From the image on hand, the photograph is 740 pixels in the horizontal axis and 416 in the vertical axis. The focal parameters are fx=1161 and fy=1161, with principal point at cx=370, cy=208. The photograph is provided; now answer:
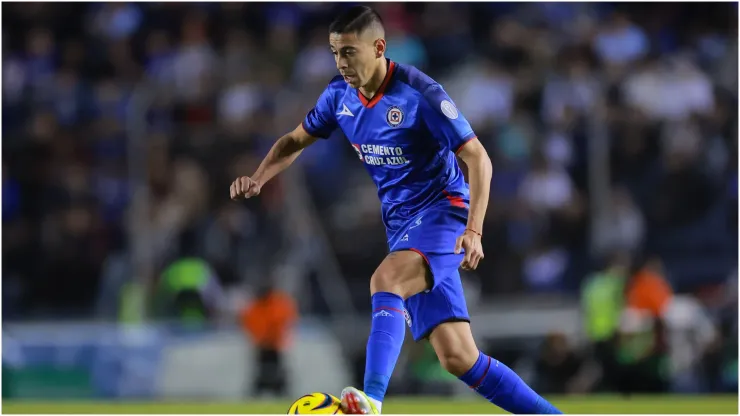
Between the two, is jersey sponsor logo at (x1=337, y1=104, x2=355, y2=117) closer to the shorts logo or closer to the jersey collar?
the jersey collar

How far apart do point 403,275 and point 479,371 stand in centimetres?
81

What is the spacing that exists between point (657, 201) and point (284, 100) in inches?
174

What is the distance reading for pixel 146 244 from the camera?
1248 cm

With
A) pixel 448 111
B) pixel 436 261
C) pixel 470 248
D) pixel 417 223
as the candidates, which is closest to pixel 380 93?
pixel 448 111

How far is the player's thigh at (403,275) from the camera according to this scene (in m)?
5.67

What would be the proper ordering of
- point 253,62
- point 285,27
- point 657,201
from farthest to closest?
1. point 285,27
2. point 253,62
3. point 657,201

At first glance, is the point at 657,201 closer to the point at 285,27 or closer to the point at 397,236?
the point at 285,27

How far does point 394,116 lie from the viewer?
589cm

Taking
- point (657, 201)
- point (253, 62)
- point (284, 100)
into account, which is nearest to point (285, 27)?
point (253, 62)

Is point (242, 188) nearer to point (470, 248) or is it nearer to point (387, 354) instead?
point (387, 354)

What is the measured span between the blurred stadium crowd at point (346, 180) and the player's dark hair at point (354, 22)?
681cm

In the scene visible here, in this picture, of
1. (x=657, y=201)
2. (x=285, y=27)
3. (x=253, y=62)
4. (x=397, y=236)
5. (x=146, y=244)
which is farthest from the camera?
(x=285, y=27)

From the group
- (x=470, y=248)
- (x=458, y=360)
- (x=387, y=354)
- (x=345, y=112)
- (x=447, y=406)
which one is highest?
(x=345, y=112)

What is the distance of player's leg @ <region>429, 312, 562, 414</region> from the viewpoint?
20.0ft
